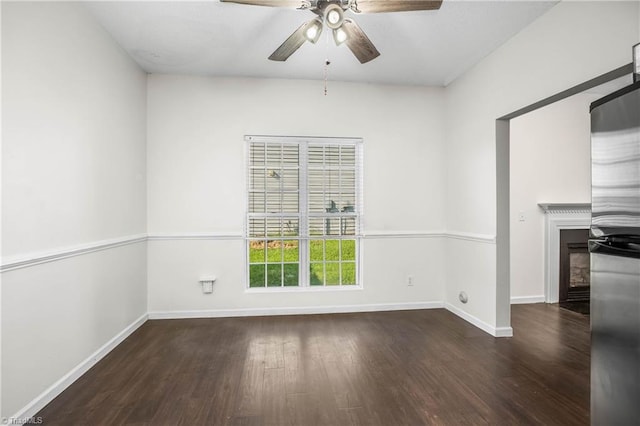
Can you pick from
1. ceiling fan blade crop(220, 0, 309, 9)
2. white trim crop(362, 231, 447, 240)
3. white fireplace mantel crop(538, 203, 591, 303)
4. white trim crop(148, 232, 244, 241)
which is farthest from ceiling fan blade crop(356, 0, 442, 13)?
white fireplace mantel crop(538, 203, 591, 303)

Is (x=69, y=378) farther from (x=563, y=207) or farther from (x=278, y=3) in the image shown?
(x=563, y=207)

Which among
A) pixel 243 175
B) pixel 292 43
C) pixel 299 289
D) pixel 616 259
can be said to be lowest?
pixel 299 289

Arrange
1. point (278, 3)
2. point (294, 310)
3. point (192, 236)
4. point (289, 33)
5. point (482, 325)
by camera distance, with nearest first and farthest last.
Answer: point (278, 3) → point (289, 33) → point (482, 325) → point (192, 236) → point (294, 310)

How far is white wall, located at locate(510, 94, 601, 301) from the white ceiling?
55.1 inches

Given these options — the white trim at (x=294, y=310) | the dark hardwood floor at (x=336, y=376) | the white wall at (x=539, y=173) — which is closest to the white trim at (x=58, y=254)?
the dark hardwood floor at (x=336, y=376)

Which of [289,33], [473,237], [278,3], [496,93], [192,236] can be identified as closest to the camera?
[278,3]

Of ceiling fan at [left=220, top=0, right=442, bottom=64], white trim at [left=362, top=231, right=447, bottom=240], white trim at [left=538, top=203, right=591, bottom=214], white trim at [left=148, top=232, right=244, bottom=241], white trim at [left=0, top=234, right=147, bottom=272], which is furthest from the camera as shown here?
white trim at [left=538, top=203, right=591, bottom=214]

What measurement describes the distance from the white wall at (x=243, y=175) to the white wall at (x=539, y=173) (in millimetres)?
1015

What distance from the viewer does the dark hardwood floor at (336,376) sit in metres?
1.98

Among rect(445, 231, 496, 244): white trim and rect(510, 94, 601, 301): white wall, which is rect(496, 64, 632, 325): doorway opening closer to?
rect(445, 231, 496, 244): white trim

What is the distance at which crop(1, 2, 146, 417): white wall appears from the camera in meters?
1.83

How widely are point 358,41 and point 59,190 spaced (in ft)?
7.80

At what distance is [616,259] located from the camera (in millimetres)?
1239

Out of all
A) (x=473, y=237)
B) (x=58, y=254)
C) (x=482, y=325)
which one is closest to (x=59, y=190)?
(x=58, y=254)
